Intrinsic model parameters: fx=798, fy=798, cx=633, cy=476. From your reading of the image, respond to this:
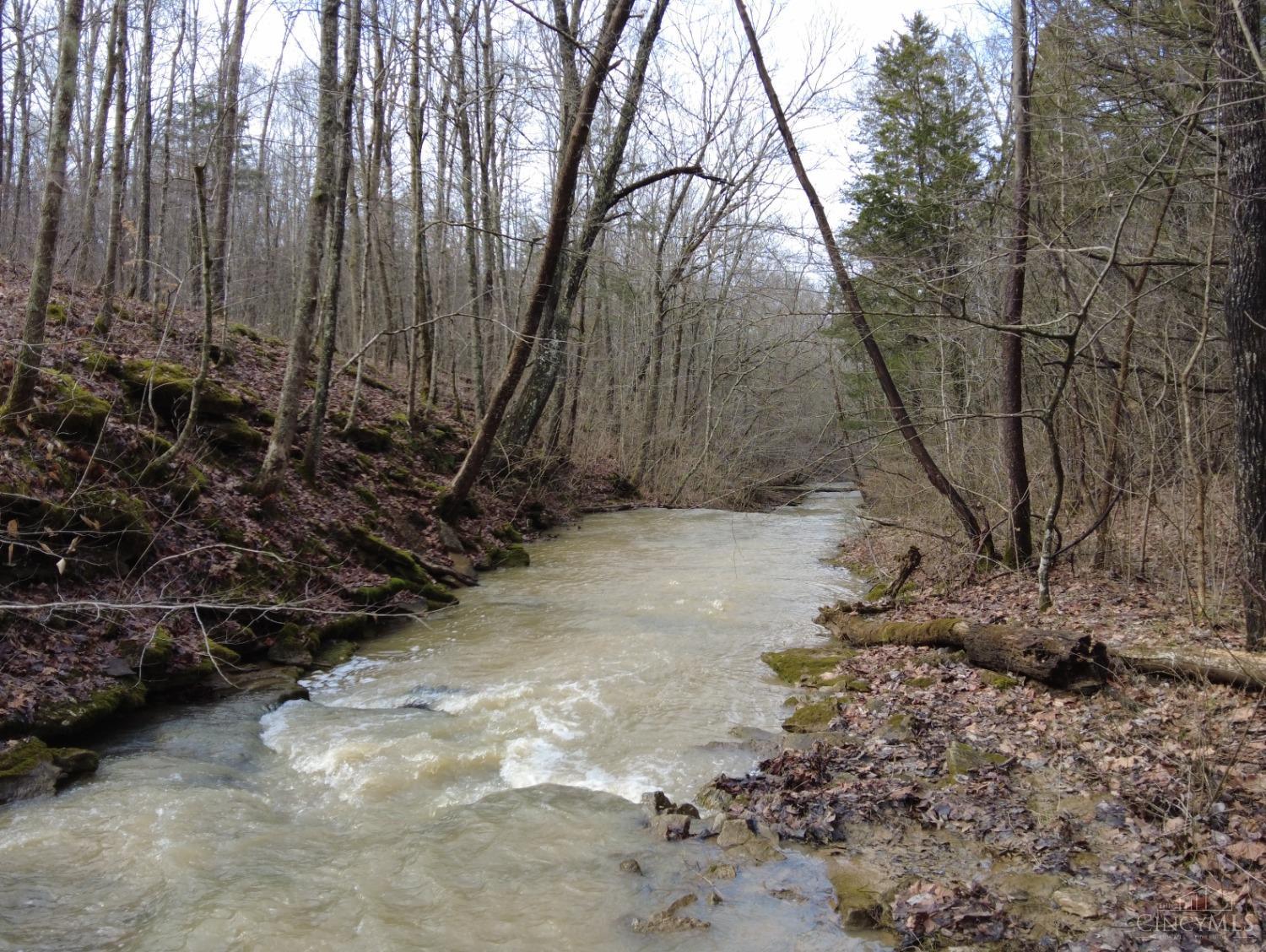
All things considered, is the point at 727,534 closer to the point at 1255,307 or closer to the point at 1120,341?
the point at 1120,341

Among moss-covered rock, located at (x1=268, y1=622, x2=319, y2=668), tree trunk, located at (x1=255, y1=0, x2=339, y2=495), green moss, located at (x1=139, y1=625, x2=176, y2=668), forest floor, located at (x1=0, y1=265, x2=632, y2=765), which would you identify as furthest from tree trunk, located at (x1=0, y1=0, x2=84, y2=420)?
moss-covered rock, located at (x1=268, y1=622, x2=319, y2=668)

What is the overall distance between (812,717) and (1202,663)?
2.91 m

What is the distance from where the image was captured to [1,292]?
12672 millimetres

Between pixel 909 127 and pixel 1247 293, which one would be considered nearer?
pixel 1247 293

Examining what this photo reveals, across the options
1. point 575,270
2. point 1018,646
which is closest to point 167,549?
point 1018,646

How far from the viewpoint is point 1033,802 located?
16.4ft

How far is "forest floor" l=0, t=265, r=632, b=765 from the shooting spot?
6.64 metres

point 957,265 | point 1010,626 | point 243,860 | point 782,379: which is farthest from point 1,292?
point 782,379

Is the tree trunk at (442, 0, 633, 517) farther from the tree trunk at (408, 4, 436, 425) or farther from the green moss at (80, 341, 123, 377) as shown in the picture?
the green moss at (80, 341, 123, 377)

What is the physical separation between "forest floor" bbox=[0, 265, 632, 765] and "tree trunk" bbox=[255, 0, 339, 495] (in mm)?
636

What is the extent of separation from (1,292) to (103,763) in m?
10.4

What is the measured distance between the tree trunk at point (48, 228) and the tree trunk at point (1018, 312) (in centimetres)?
1036

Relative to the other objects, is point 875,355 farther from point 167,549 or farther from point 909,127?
point 909,127
